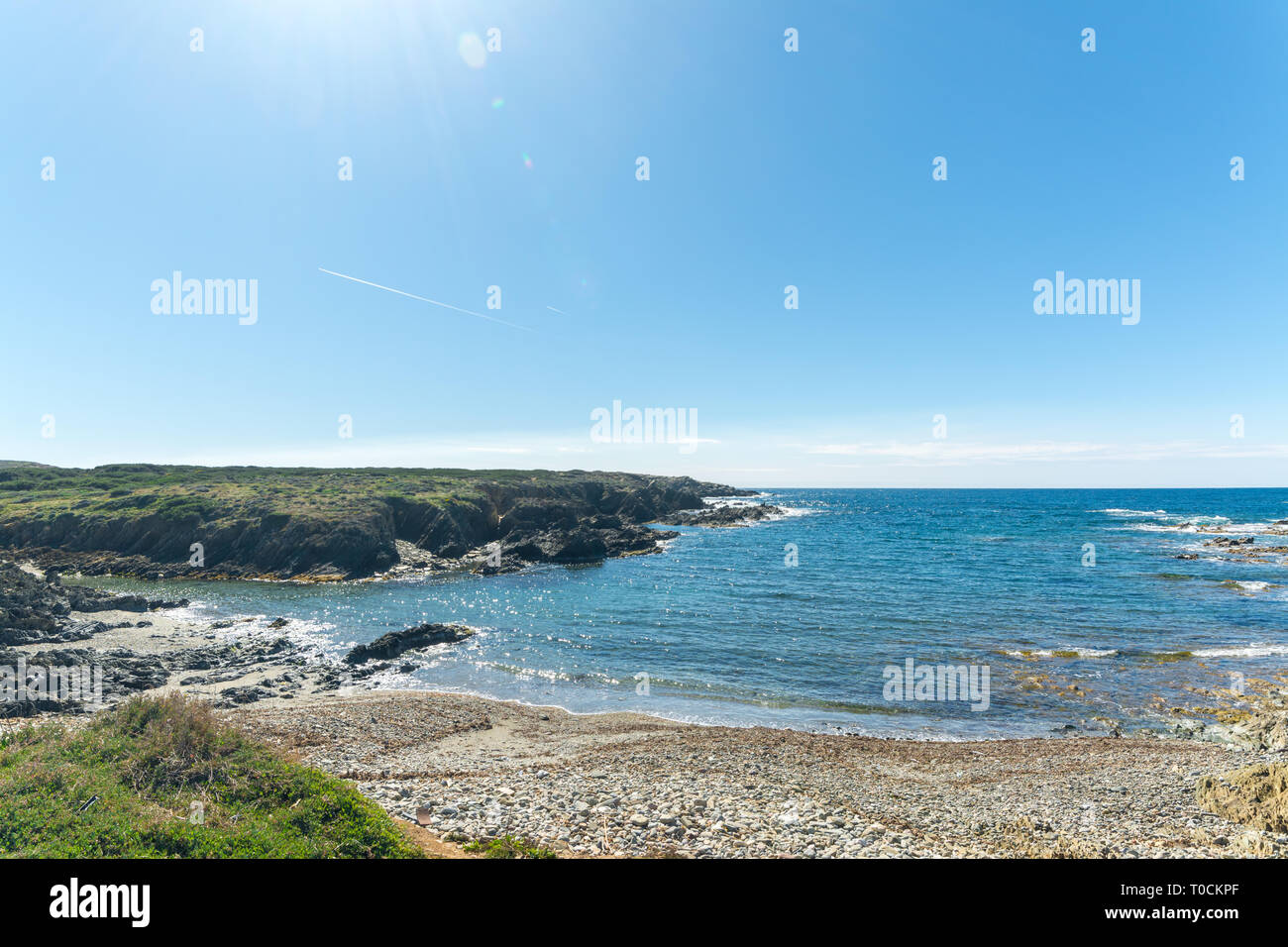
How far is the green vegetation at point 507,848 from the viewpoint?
1081 centimetres

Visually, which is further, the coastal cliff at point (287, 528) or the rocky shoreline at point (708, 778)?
the coastal cliff at point (287, 528)

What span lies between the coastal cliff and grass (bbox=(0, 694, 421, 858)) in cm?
4578

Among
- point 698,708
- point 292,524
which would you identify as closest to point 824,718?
point 698,708

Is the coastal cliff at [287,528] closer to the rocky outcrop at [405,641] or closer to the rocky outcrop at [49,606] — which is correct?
the rocky outcrop at [49,606]

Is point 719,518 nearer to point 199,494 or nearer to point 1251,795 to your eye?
point 199,494

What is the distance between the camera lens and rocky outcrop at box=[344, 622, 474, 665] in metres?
30.3

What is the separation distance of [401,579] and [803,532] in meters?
68.8

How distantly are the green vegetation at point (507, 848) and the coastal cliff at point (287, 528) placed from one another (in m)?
50.2

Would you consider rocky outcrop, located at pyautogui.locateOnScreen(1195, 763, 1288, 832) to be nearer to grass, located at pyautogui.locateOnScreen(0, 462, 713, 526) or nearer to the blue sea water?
the blue sea water

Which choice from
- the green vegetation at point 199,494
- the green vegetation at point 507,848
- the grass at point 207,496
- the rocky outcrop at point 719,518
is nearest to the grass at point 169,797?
the green vegetation at point 507,848

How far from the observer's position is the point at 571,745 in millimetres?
19797

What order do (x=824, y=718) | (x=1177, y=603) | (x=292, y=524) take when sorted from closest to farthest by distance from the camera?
(x=824, y=718) → (x=1177, y=603) → (x=292, y=524)

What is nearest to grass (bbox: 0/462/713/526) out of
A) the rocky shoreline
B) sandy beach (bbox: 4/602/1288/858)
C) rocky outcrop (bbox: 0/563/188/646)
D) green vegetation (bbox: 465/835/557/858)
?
rocky outcrop (bbox: 0/563/188/646)
